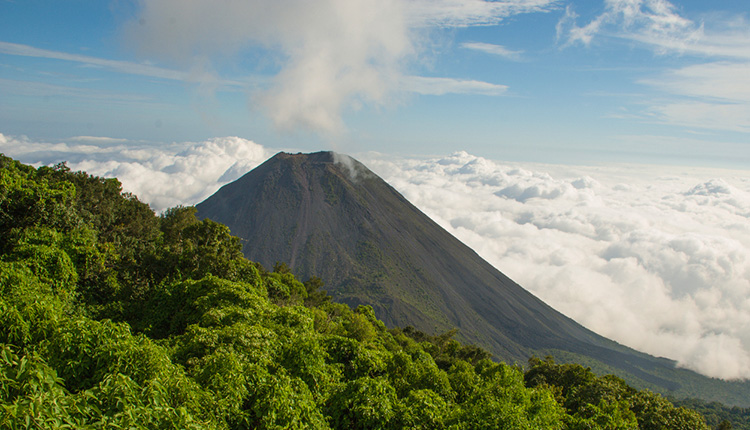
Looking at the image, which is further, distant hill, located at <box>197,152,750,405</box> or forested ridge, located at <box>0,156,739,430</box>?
distant hill, located at <box>197,152,750,405</box>

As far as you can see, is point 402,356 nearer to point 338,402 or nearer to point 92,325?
point 338,402

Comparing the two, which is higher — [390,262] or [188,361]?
[390,262]

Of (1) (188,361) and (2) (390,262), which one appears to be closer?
(1) (188,361)

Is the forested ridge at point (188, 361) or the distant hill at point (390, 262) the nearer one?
the forested ridge at point (188, 361)

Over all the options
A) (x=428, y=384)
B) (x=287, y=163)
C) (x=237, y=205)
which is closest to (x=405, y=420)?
(x=428, y=384)
